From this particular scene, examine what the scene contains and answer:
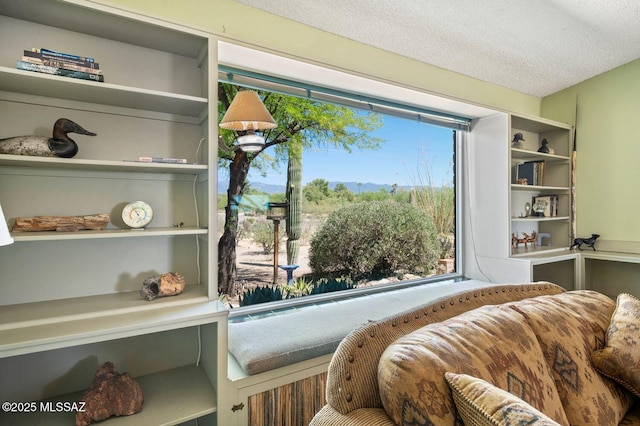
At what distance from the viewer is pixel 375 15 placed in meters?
2.01

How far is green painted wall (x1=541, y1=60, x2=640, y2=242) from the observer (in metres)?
2.95

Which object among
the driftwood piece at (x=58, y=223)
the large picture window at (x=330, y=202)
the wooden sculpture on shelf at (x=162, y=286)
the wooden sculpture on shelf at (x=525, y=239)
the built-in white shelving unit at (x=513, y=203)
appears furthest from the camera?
the wooden sculpture on shelf at (x=525, y=239)

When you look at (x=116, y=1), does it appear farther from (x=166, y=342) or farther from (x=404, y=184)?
(x=404, y=184)

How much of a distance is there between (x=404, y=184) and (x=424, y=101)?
27.1 inches

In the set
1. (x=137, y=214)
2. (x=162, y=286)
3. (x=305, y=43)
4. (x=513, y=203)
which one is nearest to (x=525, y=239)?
(x=513, y=203)

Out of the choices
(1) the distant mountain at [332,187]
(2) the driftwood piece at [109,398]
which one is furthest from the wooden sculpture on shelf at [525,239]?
(2) the driftwood piece at [109,398]

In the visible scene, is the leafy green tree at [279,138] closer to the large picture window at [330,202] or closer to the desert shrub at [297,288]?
the large picture window at [330,202]

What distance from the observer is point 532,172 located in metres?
3.16

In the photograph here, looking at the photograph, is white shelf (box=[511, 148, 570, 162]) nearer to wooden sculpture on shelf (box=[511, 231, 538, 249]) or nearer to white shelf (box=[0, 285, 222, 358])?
wooden sculpture on shelf (box=[511, 231, 538, 249])

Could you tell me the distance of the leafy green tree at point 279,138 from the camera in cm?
203

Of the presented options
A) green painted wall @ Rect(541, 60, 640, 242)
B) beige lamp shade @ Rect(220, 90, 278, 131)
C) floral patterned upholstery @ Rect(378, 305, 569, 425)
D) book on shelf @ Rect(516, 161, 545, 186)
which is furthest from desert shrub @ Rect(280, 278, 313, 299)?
green painted wall @ Rect(541, 60, 640, 242)

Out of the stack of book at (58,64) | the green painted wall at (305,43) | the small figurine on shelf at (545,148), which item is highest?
the green painted wall at (305,43)

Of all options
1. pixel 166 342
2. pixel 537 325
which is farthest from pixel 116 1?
pixel 537 325

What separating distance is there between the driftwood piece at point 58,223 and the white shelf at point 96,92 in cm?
52
